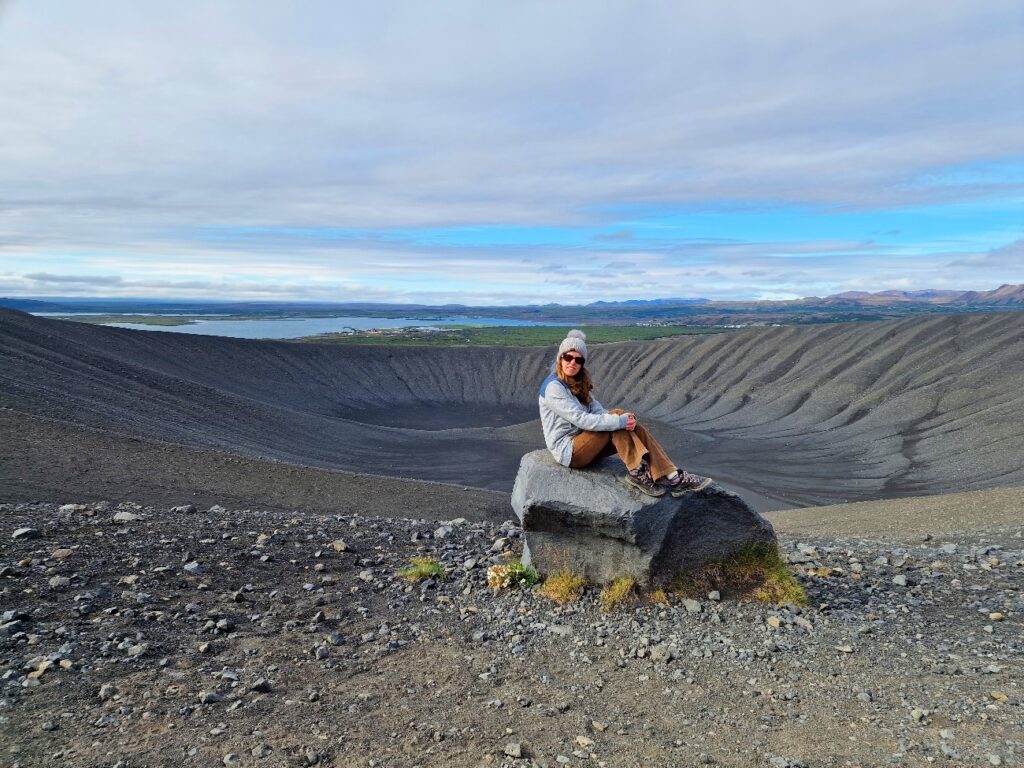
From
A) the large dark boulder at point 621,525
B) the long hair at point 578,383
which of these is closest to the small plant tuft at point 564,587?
the large dark boulder at point 621,525

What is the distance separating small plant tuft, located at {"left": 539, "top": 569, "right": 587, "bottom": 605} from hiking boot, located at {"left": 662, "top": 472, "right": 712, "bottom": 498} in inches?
58.2

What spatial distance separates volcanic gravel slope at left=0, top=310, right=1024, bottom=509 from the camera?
31922 mm

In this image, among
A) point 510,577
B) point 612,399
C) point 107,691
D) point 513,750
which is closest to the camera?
point 513,750

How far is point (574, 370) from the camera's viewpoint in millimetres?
7855

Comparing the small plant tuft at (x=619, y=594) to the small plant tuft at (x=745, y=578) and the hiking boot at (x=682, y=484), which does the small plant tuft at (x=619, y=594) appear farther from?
the hiking boot at (x=682, y=484)

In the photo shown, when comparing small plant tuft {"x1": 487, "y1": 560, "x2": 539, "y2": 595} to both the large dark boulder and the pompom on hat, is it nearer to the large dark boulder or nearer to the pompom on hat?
the large dark boulder

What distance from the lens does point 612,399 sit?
70375 millimetres

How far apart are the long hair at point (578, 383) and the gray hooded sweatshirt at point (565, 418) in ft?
0.20

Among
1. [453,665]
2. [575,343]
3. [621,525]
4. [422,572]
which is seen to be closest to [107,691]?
[453,665]

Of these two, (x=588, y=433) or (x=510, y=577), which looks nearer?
(x=588, y=433)

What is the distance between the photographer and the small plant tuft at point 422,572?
860cm

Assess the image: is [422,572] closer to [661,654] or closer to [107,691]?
[661,654]

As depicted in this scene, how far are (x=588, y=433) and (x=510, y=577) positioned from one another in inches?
78.8

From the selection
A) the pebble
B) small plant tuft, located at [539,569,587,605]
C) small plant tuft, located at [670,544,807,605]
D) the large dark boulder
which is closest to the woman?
the large dark boulder
